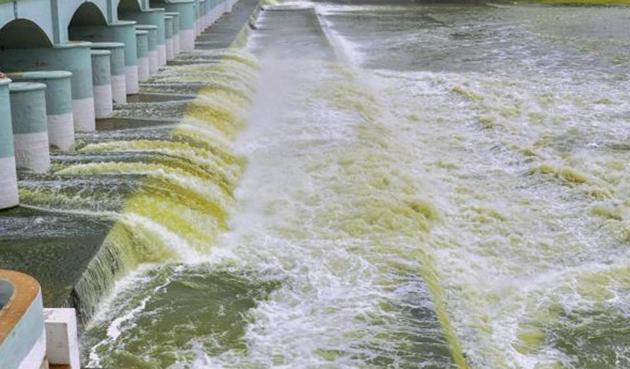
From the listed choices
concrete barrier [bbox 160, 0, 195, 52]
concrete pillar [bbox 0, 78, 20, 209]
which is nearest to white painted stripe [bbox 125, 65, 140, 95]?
concrete barrier [bbox 160, 0, 195, 52]

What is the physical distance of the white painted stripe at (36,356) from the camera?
18.9 feet

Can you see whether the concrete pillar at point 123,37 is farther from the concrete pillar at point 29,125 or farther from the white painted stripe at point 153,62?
the concrete pillar at point 29,125

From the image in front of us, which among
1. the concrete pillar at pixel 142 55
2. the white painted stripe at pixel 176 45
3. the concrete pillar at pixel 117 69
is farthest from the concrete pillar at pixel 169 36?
the concrete pillar at pixel 117 69

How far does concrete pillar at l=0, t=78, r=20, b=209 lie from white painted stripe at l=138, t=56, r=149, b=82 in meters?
10.1

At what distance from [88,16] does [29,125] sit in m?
7.76

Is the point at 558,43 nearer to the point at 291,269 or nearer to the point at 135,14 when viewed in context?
the point at 135,14

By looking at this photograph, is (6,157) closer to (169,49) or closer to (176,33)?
(169,49)

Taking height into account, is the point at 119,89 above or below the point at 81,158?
above

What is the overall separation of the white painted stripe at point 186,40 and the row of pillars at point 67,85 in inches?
99.2

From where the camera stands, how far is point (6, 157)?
1035 centimetres

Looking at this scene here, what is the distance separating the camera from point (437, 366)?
740 cm

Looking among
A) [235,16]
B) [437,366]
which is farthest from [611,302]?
[235,16]

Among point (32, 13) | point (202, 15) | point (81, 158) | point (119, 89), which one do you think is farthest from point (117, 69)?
point (202, 15)

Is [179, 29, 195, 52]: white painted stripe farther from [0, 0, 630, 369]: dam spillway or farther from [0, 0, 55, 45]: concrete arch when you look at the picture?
[0, 0, 55, 45]: concrete arch
